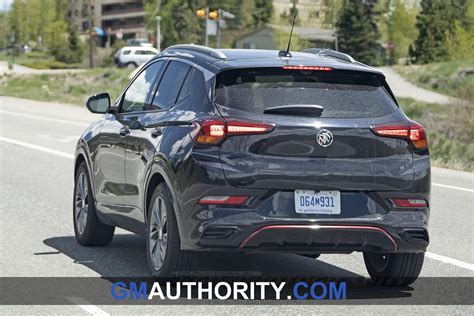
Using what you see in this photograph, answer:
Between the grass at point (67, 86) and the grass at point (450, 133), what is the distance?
12.8 m

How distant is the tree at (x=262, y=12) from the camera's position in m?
159

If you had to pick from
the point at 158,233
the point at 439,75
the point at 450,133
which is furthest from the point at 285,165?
the point at 439,75

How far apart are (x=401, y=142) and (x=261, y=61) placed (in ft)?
3.67

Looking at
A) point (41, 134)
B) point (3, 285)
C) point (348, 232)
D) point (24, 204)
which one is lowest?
point (41, 134)

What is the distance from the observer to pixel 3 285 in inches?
354

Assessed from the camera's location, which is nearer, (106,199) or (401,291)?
(401,291)

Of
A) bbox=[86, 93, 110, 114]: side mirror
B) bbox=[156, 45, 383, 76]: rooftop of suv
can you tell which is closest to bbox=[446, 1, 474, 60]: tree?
bbox=[86, 93, 110, 114]: side mirror

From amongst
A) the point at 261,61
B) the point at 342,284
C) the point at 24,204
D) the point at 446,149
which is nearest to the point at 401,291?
the point at 342,284

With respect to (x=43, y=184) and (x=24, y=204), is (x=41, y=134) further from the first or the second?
(x=24, y=204)

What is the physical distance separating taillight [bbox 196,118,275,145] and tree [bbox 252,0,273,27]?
149260mm

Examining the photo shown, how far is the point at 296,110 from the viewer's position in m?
8.39

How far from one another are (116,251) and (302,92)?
2993 millimetres

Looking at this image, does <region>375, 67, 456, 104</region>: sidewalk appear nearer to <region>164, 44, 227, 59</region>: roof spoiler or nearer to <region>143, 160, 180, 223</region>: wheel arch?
<region>164, 44, 227, 59</region>: roof spoiler

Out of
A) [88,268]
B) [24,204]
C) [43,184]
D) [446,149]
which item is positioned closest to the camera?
[88,268]
